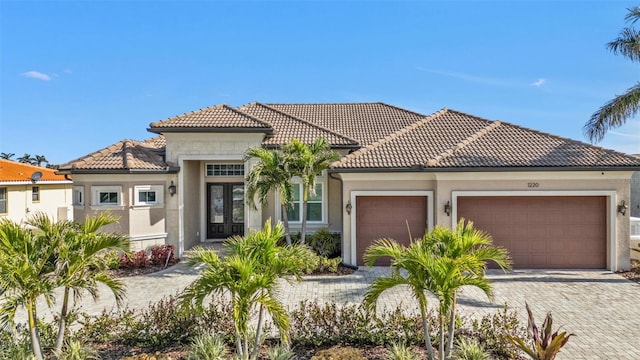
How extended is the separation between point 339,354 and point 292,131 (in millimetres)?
11329

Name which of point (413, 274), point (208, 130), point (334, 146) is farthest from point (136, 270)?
point (413, 274)

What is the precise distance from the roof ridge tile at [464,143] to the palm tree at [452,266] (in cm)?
630

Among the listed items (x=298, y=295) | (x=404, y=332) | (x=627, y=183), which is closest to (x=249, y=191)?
(x=298, y=295)

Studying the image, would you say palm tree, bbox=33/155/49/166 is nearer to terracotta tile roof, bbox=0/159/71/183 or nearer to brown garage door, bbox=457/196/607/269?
terracotta tile roof, bbox=0/159/71/183

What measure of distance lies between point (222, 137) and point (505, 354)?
38.4 ft

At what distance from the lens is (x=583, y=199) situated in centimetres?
1186

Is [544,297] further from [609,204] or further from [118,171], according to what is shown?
[118,171]

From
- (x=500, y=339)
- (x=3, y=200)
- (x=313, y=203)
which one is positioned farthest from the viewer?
(x=3, y=200)

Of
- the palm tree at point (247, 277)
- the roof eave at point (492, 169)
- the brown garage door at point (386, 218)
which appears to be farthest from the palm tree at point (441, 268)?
the brown garage door at point (386, 218)

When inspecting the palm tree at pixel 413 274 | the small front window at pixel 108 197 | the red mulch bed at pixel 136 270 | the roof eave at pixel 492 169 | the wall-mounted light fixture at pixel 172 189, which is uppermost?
the roof eave at pixel 492 169

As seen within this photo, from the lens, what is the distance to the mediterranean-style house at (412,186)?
11.7 meters

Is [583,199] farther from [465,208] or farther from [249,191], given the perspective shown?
[249,191]

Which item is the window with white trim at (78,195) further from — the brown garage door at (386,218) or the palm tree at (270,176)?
the brown garage door at (386,218)

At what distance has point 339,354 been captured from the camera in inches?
219
